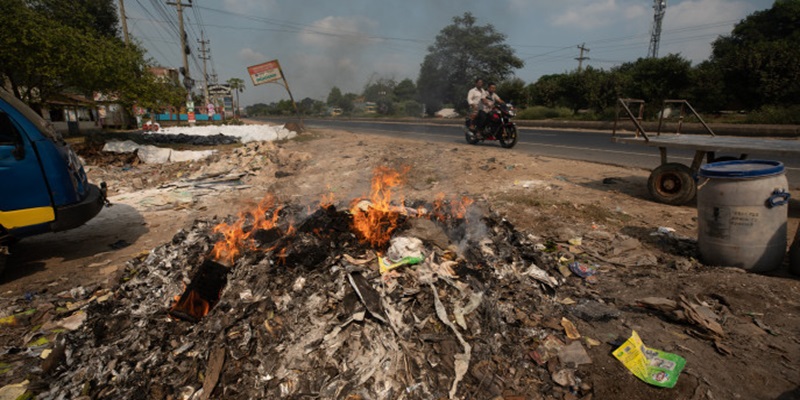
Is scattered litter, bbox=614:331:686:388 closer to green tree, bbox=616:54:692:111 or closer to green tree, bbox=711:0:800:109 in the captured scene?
green tree, bbox=711:0:800:109

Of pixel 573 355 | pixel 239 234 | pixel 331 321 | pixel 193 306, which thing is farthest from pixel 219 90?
pixel 573 355

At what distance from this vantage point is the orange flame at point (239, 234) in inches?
154

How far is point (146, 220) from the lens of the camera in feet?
22.1

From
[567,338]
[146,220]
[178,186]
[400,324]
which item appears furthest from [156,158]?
[567,338]

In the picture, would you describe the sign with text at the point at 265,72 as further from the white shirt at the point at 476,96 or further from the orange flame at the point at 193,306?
the orange flame at the point at 193,306

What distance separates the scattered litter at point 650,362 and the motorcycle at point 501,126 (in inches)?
403

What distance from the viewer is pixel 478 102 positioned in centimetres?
1304

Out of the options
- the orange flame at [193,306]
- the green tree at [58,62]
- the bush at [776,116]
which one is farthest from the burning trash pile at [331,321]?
the bush at [776,116]

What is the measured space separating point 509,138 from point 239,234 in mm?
10476

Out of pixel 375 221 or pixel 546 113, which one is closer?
pixel 375 221

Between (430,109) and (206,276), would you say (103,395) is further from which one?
(430,109)

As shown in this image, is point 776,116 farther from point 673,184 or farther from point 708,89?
point 673,184

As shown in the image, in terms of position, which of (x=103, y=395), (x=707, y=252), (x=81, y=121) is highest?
(x=81, y=121)

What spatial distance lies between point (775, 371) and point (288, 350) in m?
3.50
